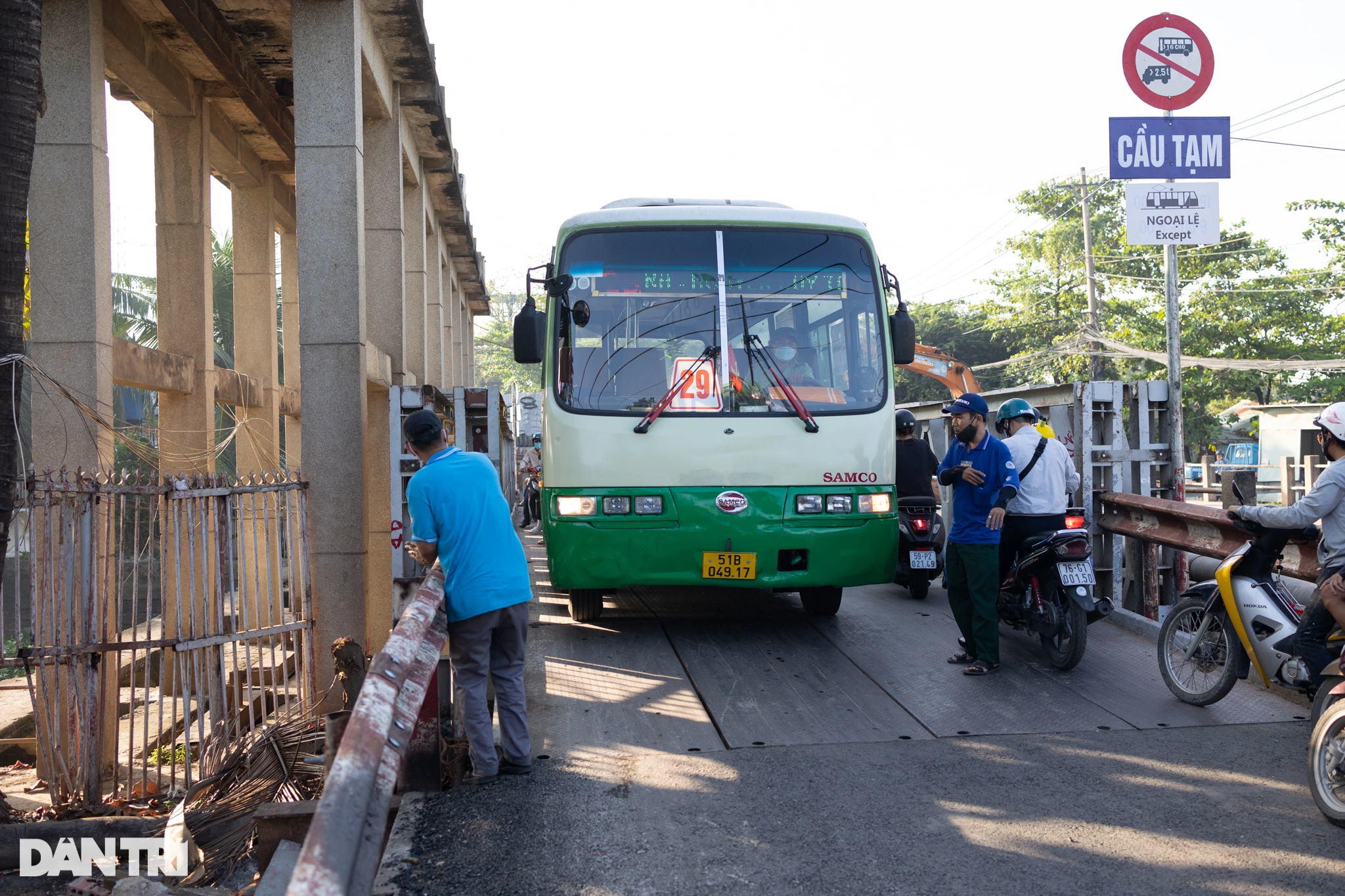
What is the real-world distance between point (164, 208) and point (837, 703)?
9.18 meters

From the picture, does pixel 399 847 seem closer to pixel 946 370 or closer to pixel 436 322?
pixel 436 322

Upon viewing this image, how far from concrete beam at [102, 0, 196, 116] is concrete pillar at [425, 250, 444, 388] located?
214 inches

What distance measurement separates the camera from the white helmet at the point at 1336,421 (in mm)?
5039

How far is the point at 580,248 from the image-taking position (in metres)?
7.76

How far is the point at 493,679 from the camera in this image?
5172mm

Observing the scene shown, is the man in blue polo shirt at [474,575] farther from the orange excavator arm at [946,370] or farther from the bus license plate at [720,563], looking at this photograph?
the orange excavator arm at [946,370]

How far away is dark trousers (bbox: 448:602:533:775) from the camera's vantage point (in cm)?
492

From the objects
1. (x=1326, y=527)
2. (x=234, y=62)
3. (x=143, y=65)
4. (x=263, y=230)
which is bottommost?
(x=1326, y=527)

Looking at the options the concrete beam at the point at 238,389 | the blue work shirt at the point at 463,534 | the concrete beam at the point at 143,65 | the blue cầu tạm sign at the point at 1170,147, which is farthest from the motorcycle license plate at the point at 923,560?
the concrete beam at the point at 143,65

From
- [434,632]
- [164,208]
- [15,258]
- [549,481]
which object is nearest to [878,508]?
[549,481]

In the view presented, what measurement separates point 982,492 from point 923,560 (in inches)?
107

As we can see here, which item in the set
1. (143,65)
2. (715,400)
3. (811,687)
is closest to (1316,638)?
(811,687)

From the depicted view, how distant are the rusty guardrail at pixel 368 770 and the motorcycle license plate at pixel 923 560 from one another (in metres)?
→ 5.71

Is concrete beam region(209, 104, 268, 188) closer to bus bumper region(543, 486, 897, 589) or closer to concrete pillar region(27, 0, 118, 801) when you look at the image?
concrete pillar region(27, 0, 118, 801)
